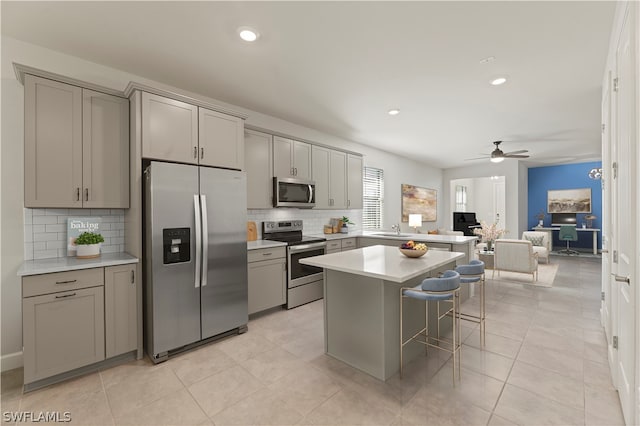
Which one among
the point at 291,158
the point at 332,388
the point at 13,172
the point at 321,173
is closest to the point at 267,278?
the point at 332,388

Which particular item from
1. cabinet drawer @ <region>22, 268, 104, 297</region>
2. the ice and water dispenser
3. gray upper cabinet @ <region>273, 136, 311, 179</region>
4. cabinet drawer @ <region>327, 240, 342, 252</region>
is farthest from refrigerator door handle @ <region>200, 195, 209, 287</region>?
cabinet drawer @ <region>327, 240, 342, 252</region>

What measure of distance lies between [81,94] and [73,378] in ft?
8.06

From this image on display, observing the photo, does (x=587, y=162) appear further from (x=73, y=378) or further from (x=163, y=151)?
(x=73, y=378)

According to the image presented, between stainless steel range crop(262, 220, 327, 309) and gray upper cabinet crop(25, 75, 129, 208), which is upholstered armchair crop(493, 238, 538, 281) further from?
gray upper cabinet crop(25, 75, 129, 208)

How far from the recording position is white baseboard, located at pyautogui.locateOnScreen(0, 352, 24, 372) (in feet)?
7.89

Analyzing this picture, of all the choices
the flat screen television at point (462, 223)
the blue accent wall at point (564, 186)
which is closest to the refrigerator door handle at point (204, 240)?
the flat screen television at point (462, 223)

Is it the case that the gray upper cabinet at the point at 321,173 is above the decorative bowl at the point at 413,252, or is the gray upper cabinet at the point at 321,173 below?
above

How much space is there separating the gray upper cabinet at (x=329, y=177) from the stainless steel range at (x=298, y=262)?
788mm

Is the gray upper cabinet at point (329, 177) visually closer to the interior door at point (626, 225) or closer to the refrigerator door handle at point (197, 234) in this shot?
the refrigerator door handle at point (197, 234)

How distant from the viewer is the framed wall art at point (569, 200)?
8695 millimetres

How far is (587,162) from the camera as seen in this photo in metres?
8.64

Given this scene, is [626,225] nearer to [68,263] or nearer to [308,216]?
[308,216]

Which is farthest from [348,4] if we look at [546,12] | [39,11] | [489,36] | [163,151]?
[39,11]

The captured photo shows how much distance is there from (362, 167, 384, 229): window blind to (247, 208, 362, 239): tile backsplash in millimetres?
329
